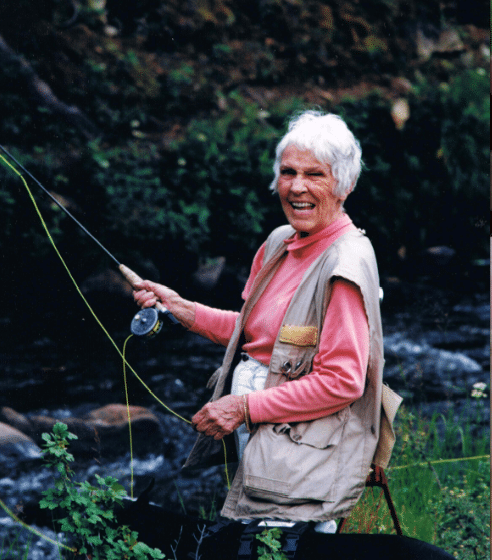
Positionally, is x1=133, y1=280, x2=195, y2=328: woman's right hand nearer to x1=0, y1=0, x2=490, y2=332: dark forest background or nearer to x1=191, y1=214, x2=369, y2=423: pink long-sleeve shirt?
x1=191, y1=214, x2=369, y2=423: pink long-sleeve shirt

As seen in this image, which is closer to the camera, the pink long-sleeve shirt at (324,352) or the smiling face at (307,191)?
the pink long-sleeve shirt at (324,352)

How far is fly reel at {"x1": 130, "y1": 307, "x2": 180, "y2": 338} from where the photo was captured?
6.96 feet

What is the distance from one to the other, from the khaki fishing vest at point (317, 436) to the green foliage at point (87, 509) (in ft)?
1.13

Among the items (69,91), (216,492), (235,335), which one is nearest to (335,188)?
(235,335)

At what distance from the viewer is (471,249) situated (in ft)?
15.1

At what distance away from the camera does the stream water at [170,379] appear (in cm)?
353

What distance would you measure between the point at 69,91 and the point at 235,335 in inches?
127

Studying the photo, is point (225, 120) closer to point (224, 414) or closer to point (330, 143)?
point (330, 143)

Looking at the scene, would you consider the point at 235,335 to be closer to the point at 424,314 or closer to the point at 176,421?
the point at 176,421

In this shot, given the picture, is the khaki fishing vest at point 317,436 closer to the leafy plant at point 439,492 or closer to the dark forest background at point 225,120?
the leafy plant at point 439,492

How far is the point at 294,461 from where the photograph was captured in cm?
172

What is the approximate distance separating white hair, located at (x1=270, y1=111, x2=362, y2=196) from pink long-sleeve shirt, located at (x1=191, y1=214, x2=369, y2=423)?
0.16 meters

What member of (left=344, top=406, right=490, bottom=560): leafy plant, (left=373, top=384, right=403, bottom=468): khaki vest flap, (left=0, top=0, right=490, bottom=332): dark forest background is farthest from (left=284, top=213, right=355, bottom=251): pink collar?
(left=0, top=0, right=490, bottom=332): dark forest background

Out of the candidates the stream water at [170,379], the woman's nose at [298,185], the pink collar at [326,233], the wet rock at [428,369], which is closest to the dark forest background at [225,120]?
the stream water at [170,379]
